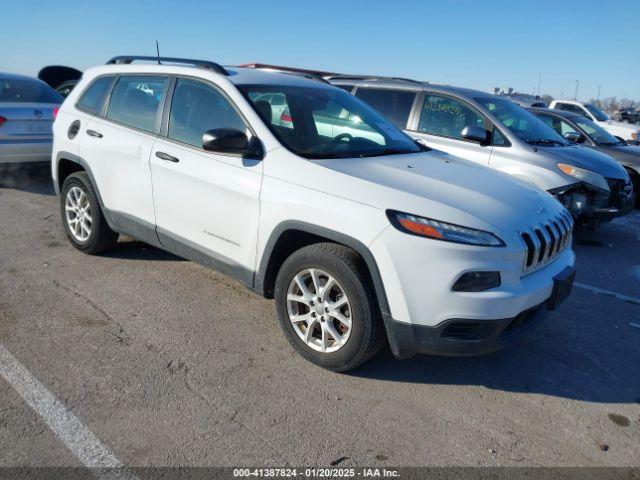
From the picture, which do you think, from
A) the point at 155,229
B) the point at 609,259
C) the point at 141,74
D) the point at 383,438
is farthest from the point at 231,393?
the point at 609,259

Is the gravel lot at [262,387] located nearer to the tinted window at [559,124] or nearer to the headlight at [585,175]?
the headlight at [585,175]

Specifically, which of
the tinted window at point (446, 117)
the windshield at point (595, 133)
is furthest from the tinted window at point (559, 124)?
the tinted window at point (446, 117)

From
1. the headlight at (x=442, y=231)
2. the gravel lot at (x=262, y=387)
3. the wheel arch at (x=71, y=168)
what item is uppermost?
the headlight at (x=442, y=231)

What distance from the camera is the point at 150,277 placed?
4609 millimetres

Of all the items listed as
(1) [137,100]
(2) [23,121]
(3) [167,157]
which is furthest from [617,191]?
(2) [23,121]

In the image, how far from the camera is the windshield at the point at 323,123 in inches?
143

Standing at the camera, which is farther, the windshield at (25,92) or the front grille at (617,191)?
the windshield at (25,92)

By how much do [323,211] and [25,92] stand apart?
6772 millimetres

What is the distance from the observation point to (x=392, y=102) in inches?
291

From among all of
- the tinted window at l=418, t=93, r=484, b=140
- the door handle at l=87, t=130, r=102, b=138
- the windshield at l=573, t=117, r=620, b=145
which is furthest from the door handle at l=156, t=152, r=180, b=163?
the windshield at l=573, t=117, r=620, b=145

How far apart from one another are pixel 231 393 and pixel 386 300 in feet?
3.31

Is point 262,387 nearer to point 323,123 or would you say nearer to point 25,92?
point 323,123

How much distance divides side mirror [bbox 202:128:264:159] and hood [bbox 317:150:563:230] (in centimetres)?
46

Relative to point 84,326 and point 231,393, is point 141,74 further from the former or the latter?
point 231,393
